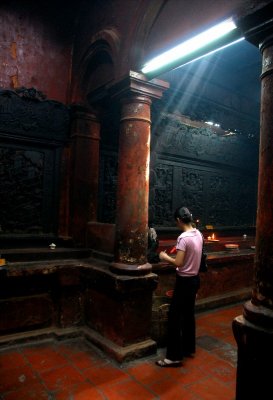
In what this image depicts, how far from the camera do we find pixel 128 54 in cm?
433

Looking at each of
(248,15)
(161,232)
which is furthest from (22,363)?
(248,15)

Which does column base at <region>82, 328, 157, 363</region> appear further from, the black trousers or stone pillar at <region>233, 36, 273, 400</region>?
stone pillar at <region>233, 36, 273, 400</region>

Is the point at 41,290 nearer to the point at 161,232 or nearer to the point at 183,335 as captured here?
the point at 183,335

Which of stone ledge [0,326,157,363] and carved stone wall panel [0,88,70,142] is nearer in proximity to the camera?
stone ledge [0,326,157,363]

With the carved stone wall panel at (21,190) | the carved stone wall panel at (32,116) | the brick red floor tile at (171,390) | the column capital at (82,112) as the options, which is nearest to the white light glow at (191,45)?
the column capital at (82,112)

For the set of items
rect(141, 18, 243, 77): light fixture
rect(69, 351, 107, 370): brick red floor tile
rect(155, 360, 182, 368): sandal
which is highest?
rect(141, 18, 243, 77): light fixture

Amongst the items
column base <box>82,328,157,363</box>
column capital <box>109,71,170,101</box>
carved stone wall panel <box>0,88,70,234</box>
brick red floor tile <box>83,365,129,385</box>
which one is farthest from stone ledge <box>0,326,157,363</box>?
column capital <box>109,71,170,101</box>

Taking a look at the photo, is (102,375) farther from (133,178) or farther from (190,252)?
(133,178)

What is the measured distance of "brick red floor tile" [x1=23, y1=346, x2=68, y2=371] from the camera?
13.4 feet

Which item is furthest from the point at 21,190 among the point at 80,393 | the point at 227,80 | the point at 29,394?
the point at 227,80

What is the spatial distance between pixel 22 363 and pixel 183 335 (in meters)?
2.22

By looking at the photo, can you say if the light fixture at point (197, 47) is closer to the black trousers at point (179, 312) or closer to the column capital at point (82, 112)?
the column capital at point (82, 112)

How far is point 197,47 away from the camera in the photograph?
3473 mm

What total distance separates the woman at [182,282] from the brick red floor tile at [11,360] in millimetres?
1829
